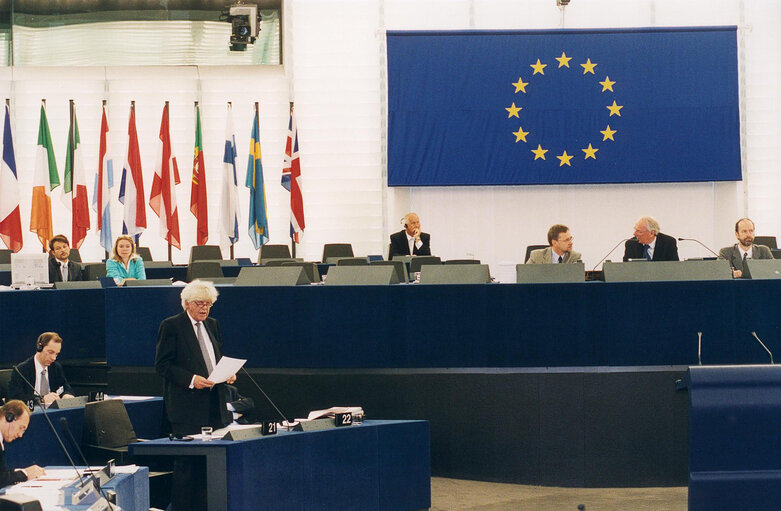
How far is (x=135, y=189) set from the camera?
15906 millimetres

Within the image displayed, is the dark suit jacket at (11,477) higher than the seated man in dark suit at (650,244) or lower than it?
lower

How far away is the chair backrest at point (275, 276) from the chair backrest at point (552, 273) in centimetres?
168

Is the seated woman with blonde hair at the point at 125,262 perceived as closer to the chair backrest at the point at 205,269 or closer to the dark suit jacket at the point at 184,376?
the chair backrest at the point at 205,269

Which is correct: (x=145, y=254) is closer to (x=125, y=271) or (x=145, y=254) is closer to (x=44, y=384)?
(x=125, y=271)

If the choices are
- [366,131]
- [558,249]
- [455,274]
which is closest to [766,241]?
[366,131]

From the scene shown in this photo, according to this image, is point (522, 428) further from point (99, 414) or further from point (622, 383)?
point (99, 414)

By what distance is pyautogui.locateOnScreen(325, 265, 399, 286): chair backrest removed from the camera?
862cm

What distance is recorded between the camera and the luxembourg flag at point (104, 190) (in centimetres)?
1598

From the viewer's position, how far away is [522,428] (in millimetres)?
8141

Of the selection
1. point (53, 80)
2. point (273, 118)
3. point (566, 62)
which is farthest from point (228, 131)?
point (566, 62)

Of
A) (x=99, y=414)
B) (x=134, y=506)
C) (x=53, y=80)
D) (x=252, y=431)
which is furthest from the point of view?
(x=53, y=80)

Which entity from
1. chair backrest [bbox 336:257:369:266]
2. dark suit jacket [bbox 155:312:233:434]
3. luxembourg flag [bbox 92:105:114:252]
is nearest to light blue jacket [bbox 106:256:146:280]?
chair backrest [bbox 336:257:369:266]

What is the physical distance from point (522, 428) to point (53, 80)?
12332 millimetres

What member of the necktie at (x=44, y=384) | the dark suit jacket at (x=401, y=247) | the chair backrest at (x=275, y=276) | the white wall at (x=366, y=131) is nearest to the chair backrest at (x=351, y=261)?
the dark suit jacket at (x=401, y=247)
